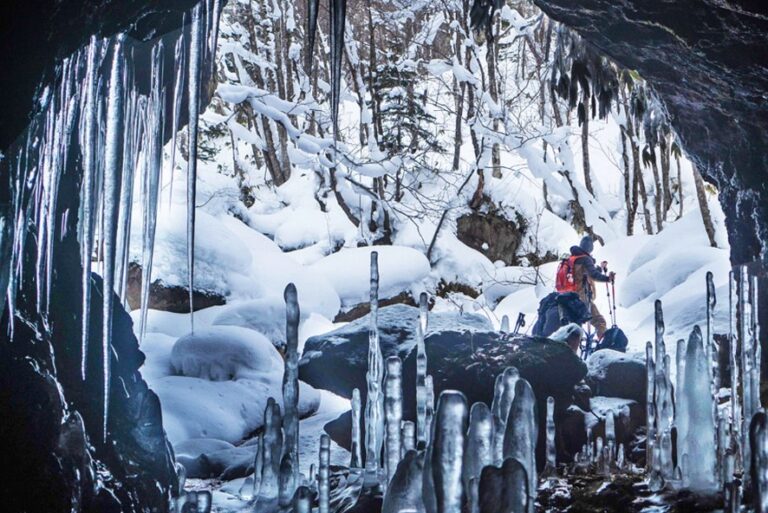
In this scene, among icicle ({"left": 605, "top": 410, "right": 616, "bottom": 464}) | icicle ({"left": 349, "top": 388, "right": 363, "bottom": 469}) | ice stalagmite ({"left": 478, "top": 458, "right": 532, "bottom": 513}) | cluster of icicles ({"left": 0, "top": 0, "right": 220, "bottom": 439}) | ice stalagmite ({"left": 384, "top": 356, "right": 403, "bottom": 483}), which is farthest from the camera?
icicle ({"left": 605, "top": 410, "right": 616, "bottom": 464})

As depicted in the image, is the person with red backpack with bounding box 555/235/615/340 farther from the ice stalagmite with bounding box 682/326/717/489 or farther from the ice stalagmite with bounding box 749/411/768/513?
the ice stalagmite with bounding box 749/411/768/513

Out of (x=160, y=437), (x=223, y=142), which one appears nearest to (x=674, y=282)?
(x=160, y=437)

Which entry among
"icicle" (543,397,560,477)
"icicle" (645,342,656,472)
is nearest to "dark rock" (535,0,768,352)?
"icicle" (645,342,656,472)

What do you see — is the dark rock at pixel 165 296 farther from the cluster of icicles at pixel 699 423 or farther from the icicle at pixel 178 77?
the cluster of icicles at pixel 699 423

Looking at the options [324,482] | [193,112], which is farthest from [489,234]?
[324,482]

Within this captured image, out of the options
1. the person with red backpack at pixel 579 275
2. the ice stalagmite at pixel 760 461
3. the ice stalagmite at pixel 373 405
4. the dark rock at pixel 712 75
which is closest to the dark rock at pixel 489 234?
the person with red backpack at pixel 579 275

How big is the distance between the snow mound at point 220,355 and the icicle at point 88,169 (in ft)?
12.6

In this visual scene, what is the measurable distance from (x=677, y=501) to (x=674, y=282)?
25.1ft

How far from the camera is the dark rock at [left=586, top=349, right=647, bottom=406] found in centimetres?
750

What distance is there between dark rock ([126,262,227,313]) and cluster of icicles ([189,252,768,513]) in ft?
16.3

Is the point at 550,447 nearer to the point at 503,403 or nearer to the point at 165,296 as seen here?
the point at 503,403

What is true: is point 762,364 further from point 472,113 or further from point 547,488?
point 472,113

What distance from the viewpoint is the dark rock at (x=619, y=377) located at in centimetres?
750

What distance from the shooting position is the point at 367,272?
490 inches
